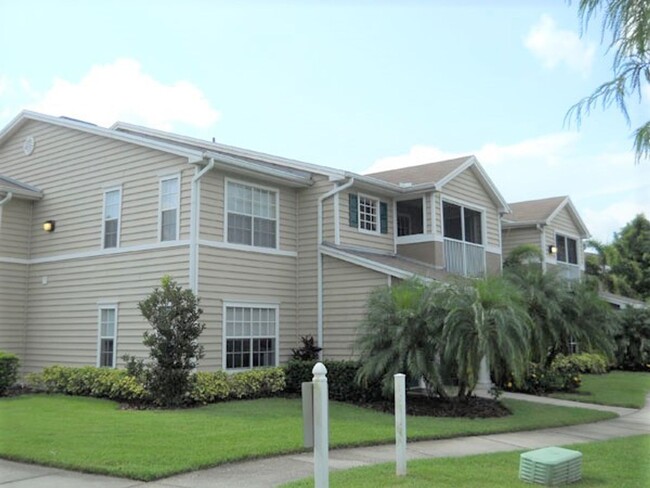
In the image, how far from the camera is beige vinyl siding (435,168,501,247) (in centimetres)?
1966

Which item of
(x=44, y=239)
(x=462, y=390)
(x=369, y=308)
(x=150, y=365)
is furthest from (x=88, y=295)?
(x=462, y=390)

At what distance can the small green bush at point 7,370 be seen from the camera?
15062 mm

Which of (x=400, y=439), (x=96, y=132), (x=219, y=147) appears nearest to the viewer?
(x=400, y=439)

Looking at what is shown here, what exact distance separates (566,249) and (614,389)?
10.9 m

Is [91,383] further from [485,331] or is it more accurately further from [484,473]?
[484,473]

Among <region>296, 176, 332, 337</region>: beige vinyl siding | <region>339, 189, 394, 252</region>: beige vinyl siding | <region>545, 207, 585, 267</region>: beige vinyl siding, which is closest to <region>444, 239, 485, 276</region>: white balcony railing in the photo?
<region>339, 189, 394, 252</region>: beige vinyl siding

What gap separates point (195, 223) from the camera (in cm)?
1477

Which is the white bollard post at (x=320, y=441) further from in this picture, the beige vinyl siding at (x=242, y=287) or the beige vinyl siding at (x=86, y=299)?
the beige vinyl siding at (x=86, y=299)

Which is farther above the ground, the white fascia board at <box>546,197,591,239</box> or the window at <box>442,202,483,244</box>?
the white fascia board at <box>546,197,591,239</box>

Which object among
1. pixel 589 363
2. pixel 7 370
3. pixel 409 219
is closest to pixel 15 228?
pixel 7 370

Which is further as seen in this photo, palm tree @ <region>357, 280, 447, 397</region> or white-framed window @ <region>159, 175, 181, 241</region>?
white-framed window @ <region>159, 175, 181, 241</region>

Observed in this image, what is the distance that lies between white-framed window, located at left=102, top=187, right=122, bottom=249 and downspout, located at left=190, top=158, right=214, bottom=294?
2710mm

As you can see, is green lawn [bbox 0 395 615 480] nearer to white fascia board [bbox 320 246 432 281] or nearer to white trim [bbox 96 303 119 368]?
white trim [bbox 96 303 119 368]

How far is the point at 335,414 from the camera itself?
12.3m
